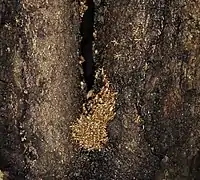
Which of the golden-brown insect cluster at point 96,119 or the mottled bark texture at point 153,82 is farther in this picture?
the golden-brown insect cluster at point 96,119

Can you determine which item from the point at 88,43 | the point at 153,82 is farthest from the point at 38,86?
the point at 153,82

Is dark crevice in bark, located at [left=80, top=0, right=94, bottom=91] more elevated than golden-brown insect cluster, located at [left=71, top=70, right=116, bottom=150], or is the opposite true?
dark crevice in bark, located at [left=80, top=0, right=94, bottom=91]

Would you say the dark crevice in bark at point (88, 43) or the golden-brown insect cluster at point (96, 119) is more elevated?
the dark crevice in bark at point (88, 43)

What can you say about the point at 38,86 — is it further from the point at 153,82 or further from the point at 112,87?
the point at 153,82

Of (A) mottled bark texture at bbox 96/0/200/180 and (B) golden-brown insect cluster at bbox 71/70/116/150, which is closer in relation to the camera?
(A) mottled bark texture at bbox 96/0/200/180
